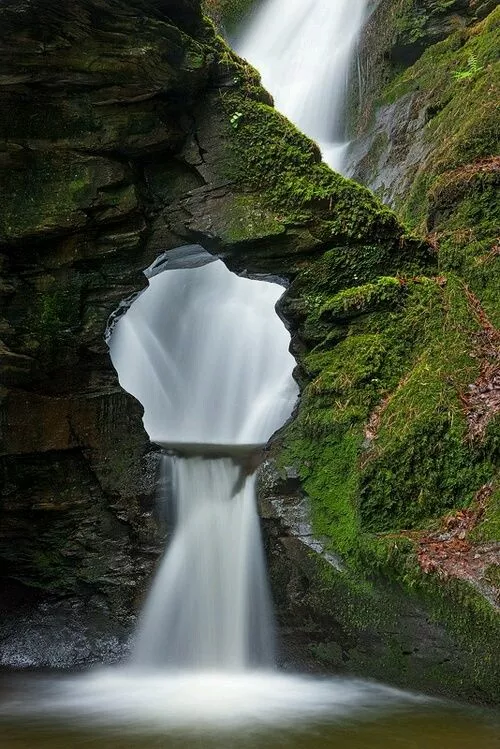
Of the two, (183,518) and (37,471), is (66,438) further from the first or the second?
(183,518)

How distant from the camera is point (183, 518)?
6.55 m

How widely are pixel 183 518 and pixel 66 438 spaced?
1532mm

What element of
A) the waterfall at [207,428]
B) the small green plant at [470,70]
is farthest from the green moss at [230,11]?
the small green plant at [470,70]

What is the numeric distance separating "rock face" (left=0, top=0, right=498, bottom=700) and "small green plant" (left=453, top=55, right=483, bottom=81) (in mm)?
2911

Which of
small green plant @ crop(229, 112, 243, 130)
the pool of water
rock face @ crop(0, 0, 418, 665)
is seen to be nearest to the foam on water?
the pool of water

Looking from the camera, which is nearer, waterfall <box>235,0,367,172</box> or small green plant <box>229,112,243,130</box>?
small green plant <box>229,112,243,130</box>

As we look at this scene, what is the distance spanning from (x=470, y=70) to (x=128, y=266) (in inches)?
207

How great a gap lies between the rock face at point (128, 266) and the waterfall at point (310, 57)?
5.75 metres

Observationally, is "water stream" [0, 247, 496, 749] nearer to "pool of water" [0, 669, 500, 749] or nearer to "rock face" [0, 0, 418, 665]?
"pool of water" [0, 669, 500, 749]

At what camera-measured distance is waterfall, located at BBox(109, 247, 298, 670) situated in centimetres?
600

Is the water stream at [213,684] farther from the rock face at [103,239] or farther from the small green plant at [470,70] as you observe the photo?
the small green plant at [470,70]

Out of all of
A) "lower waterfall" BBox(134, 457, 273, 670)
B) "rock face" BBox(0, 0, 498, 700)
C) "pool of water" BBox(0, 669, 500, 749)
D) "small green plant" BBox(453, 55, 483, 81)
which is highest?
"small green plant" BBox(453, 55, 483, 81)

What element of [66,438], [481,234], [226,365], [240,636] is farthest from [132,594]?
[226,365]

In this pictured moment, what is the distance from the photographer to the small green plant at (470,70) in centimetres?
793
